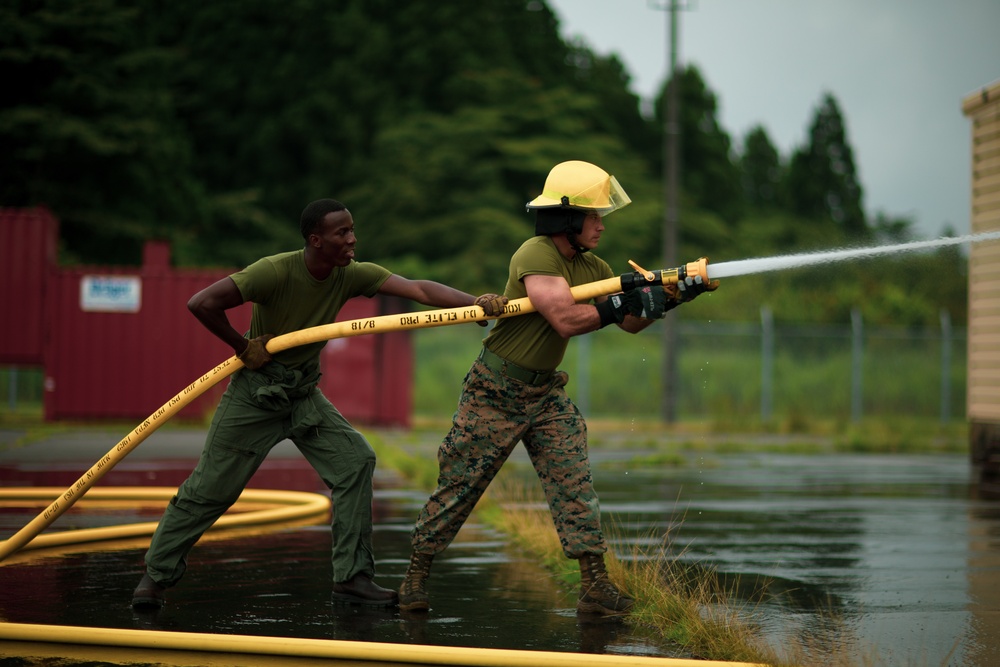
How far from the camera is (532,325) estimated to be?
6262 millimetres

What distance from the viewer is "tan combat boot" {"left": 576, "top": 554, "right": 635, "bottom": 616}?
613 centimetres

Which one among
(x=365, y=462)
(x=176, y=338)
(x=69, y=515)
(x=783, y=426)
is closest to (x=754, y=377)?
(x=783, y=426)

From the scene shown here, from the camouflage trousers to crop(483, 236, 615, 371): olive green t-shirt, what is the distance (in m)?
0.12

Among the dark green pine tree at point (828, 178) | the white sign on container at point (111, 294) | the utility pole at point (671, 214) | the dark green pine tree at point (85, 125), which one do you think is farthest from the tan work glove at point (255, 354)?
the dark green pine tree at point (828, 178)

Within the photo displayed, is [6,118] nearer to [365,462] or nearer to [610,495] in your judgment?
[610,495]

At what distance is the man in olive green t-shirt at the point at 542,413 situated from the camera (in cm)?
616

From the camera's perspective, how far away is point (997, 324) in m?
13.8

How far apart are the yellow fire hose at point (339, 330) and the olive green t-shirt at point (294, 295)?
14 cm

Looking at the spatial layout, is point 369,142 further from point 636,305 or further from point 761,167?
point 636,305

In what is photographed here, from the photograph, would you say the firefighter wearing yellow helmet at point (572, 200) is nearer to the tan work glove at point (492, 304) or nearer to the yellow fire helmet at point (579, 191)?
the yellow fire helmet at point (579, 191)

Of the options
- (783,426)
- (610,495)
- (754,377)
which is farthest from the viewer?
(754,377)

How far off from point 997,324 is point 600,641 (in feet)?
31.8

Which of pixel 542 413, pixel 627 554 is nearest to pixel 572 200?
pixel 542 413

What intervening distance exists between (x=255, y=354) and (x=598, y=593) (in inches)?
79.7
